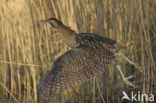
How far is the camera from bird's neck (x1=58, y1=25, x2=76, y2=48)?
123 inches

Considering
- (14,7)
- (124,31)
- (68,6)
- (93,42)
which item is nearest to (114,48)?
(93,42)

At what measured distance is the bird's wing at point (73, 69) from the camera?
8.23 ft

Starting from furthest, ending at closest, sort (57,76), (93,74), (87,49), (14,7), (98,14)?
(14,7) → (98,14) → (87,49) → (93,74) → (57,76)

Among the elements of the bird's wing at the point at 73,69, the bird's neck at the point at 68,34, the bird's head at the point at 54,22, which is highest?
the bird's head at the point at 54,22

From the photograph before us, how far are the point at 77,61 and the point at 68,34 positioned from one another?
50cm

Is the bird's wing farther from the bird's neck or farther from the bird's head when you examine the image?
the bird's head

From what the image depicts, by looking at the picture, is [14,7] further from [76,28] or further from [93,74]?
[93,74]

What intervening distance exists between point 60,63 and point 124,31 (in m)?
1.02

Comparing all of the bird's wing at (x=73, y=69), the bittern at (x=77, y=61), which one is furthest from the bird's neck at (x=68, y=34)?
the bird's wing at (x=73, y=69)

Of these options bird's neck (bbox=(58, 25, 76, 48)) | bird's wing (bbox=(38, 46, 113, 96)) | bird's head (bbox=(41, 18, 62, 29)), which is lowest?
bird's wing (bbox=(38, 46, 113, 96))

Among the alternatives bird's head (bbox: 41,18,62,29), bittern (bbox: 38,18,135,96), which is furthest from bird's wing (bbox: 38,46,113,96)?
bird's head (bbox: 41,18,62,29)

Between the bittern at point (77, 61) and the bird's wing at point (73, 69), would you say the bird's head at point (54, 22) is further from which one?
the bird's wing at point (73, 69)

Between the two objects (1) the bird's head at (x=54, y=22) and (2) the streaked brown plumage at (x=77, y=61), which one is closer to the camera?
(2) the streaked brown plumage at (x=77, y=61)

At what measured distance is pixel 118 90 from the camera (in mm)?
3334
